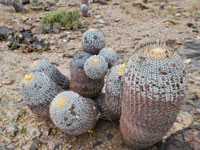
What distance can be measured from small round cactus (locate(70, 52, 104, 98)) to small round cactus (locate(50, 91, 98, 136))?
33 cm

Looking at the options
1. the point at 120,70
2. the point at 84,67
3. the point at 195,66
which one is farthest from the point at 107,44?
the point at 120,70

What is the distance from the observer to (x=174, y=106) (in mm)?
1251

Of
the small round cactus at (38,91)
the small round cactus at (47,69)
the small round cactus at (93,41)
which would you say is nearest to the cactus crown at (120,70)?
the small round cactus at (93,41)

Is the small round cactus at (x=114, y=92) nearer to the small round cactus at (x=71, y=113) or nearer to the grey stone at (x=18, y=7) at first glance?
the small round cactus at (x=71, y=113)

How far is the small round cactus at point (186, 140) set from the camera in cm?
141

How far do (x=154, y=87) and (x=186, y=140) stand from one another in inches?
22.8

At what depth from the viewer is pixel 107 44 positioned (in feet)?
13.3

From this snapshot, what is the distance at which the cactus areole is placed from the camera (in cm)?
117

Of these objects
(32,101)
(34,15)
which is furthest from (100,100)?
(34,15)

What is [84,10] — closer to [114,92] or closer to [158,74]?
[114,92]

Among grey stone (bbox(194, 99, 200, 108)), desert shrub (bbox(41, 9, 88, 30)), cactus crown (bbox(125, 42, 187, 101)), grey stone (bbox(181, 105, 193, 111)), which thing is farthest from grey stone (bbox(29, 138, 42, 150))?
desert shrub (bbox(41, 9, 88, 30))

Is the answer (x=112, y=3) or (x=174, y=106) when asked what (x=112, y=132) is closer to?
(x=174, y=106)

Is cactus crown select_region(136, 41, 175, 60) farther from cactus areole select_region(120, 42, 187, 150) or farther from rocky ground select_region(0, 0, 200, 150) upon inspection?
rocky ground select_region(0, 0, 200, 150)

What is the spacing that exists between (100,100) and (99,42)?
0.60m
